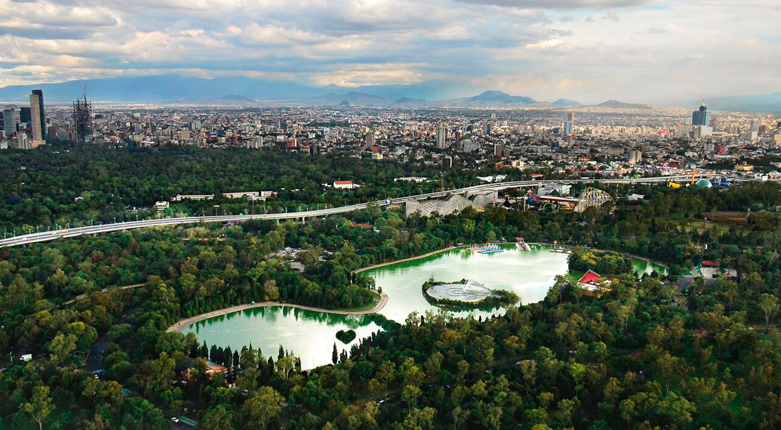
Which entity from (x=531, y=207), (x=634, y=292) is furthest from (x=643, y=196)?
(x=634, y=292)

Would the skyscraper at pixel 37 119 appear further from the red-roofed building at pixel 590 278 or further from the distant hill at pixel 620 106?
the distant hill at pixel 620 106

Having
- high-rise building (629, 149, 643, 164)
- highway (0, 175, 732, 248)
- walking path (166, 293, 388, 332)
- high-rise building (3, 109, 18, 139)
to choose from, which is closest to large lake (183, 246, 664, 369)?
walking path (166, 293, 388, 332)

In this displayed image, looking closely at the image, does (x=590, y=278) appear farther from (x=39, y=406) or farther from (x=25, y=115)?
(x=25, y=115)

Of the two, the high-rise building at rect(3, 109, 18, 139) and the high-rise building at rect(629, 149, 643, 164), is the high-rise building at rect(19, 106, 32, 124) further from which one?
the high-rise building at rect(629, 149, 643, 164)

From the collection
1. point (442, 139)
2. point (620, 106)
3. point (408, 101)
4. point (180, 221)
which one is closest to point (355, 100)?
point (408, 101)

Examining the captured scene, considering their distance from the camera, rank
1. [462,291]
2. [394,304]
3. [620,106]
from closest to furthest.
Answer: [394,304] → [462,291] → [620,106]

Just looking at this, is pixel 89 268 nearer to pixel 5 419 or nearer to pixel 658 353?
pixel 5 419
